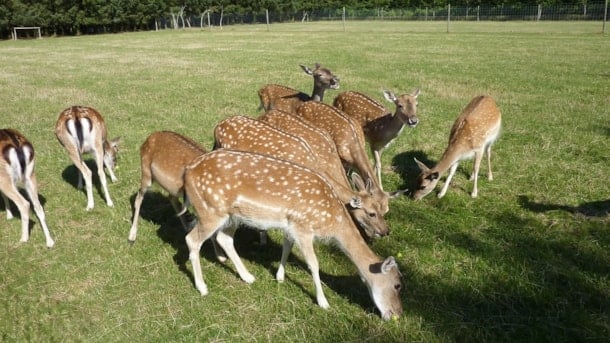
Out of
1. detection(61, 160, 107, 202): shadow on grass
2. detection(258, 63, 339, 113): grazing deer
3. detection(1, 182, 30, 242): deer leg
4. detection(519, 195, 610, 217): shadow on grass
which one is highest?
detection(258, 63, 339, 113): grazing deer

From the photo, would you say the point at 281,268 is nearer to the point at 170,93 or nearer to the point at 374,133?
the point at 374,133

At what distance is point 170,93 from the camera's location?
13.0 metres

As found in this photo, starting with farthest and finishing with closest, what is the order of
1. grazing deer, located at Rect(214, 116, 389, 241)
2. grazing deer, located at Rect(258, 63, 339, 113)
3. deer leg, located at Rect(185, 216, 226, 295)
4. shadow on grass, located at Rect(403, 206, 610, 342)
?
grazing deer, located at Rect(258, 63, 339, 113)
grazing deer, located at Rect(214, 116, 389, 241)
deer leg, located at Rect(185, 216, 226, 295)
shadow on grass, located at Rect(403, 206, 610, 342)

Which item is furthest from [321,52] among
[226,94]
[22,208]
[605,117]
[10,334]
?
[10,334]

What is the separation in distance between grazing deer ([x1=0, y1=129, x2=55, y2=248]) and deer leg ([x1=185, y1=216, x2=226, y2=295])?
6.25 ft

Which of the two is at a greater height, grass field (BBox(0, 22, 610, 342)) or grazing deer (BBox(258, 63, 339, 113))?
grazing deer (BBox(258, 63, 339, 113))

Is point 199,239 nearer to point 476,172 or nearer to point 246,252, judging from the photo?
point 246,252

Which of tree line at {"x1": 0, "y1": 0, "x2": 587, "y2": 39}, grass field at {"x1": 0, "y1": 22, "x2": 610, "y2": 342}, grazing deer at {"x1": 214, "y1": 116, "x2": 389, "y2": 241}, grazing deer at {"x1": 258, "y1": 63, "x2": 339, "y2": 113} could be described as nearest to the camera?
grass field at {"x1": 0, "y1": 22, "x2": 610, "y2": 342}

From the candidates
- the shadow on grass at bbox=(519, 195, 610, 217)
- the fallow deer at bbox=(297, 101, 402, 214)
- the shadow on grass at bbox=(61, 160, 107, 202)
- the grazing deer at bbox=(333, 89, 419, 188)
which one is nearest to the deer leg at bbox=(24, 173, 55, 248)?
the shadow on grass at bbox=(61, 160, 107, 202)

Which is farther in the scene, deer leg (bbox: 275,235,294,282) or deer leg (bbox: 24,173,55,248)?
deer leg (bbox: 24,173,55,248)

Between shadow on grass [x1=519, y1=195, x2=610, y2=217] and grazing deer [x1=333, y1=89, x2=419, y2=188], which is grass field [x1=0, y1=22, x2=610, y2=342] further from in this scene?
grazing deer [x1=333, y1=89, x2=419, y2=188]

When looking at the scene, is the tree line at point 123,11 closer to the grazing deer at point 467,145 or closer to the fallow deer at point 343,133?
the fallow deer at point 343,133

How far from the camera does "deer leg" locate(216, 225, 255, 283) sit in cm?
446

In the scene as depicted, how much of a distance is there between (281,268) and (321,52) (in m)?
19.4
